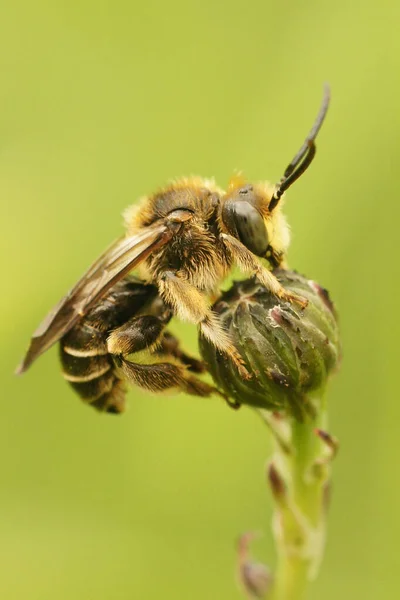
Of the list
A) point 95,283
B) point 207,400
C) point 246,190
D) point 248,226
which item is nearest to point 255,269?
point 248,226

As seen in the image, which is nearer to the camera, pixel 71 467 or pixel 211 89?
pixel 71 467

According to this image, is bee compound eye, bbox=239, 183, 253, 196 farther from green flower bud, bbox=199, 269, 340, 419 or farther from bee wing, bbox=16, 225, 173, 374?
green flower bud, bbox=199, 269, 340, 419

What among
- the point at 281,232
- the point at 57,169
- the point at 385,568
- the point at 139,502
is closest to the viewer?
the point at 281,232

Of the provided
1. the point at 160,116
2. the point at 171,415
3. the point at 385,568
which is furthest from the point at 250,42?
the point at 385,568

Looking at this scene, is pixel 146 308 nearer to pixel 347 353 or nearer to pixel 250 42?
pixel 347 353

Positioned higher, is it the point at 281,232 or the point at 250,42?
the point at 250,42

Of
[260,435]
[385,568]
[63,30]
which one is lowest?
[385,568]
